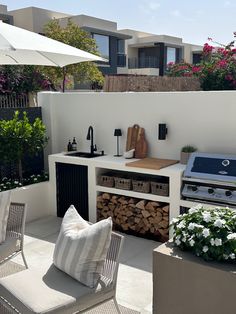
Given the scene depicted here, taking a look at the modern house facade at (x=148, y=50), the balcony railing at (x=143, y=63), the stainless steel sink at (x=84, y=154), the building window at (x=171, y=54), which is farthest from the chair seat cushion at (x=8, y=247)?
the building window at (x=171, y=54)

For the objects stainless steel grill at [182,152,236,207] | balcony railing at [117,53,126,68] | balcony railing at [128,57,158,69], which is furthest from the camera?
balcony railing at [128,57,158,69]

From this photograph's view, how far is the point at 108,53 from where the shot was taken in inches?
896

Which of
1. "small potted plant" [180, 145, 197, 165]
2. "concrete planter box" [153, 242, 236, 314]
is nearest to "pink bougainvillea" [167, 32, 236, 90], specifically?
"small potted plant" [180, 145, 197, 165]

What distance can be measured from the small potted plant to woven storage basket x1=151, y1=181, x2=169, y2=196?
50 cm

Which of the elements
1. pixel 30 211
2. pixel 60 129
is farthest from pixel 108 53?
Answer: pixel 30 211

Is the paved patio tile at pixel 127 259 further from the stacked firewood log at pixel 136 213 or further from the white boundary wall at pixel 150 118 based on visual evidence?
the white boundary wall at pixel 150 118

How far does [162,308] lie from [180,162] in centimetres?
298

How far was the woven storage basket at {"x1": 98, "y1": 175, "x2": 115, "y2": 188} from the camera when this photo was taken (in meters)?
5.46

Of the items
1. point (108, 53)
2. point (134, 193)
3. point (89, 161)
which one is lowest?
point (134, 193)

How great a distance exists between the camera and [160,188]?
4973mm

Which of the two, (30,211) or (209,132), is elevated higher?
(209,132)

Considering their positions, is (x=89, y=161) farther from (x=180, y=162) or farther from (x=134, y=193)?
(x=180, y=162)

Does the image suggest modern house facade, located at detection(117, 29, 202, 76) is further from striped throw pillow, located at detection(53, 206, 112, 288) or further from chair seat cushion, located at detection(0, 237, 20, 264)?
striped throw pillow, located at detection(53, 206, 112, 288)

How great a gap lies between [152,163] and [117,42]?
66.2ft
